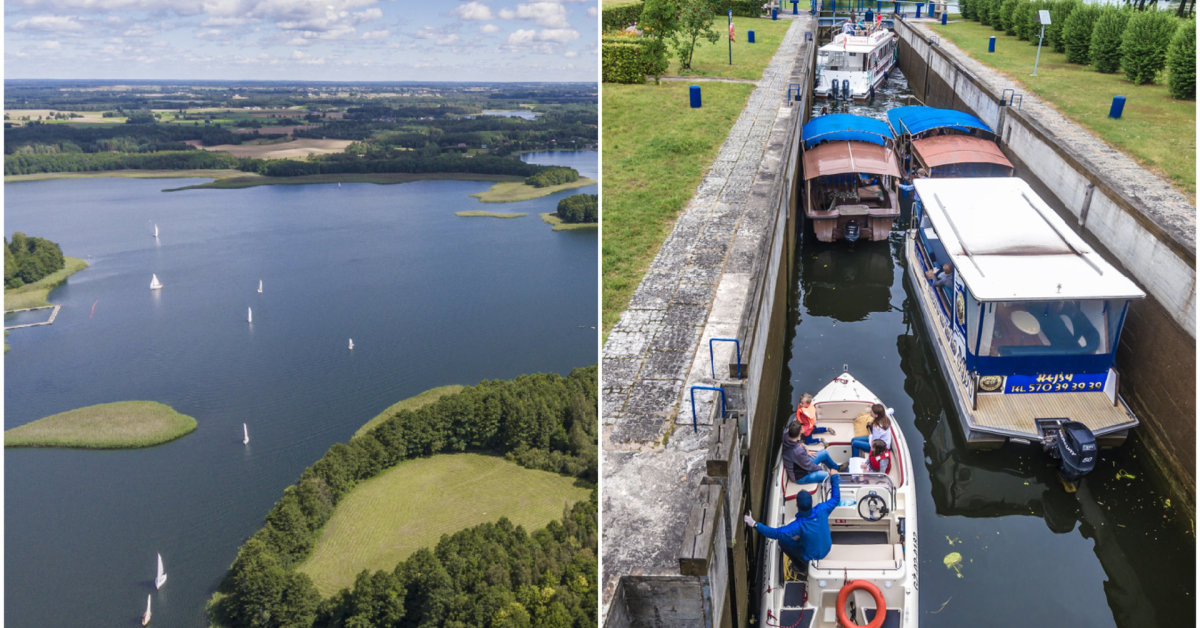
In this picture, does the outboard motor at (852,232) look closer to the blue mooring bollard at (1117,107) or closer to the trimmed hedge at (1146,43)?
the blue mooring bollard at (1117,107)

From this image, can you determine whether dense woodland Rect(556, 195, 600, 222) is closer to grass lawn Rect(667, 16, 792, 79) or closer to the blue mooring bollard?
grass lawn Rect(667, 16, 792, 79)

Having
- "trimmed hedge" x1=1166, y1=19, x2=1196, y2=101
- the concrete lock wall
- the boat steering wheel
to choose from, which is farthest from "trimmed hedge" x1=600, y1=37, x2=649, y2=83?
the boat steering wheel

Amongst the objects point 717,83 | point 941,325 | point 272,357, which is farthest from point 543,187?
point 941,325

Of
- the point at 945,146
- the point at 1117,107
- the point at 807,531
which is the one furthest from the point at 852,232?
the point at 807,531

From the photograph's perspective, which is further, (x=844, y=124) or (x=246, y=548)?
(x=246, y=548)

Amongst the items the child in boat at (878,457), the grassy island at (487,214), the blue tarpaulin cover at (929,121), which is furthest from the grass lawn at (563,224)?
the child in boat at (878,457)

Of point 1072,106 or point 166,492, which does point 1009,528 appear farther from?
point 166,492

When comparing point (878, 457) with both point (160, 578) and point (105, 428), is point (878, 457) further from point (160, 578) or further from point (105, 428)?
point (105, 428)
